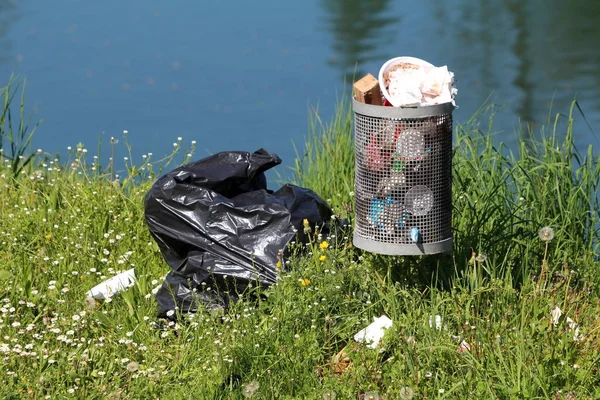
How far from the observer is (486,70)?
1074 centimetres

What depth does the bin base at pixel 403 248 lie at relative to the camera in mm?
4090

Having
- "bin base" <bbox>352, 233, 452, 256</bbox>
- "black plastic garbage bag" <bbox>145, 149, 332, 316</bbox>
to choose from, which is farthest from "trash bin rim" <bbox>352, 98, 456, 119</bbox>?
"black plastic garbage bag" <bbox>145, 149, 332, 316</bbox>

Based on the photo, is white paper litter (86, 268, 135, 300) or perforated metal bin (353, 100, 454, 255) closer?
perforated metal bin (353, 100, 454, 255)

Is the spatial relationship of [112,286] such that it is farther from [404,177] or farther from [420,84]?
[420,84]

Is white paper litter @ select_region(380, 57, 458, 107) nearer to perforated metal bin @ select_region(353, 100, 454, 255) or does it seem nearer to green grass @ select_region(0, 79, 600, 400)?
perforated metal bin @ select_region(353, 100, 454, 255)

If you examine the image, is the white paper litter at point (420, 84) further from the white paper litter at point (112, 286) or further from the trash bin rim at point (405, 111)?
the white paper litter at point (112, 286)

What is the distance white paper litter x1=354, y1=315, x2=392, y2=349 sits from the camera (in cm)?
402

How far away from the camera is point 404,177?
4.06m

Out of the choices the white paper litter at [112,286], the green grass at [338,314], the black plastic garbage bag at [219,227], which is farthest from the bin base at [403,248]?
the white paper litter at [112,286]

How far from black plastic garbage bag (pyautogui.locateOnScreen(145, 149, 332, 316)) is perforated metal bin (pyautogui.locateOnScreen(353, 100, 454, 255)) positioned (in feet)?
1.72

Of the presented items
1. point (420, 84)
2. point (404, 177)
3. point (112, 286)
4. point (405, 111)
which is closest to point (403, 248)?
point (404, 177)

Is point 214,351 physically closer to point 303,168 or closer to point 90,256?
point 90,256

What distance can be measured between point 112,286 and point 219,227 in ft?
1.89

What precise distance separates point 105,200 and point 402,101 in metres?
2.15
